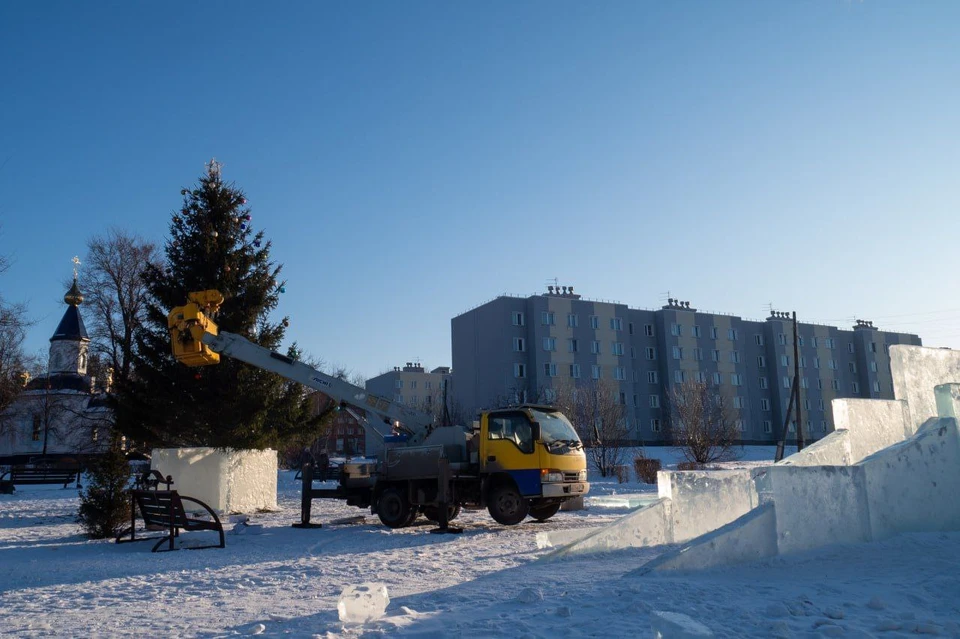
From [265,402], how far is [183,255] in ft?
16.9

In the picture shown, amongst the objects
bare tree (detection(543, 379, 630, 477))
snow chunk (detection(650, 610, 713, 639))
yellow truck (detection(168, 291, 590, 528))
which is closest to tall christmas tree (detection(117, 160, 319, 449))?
yellow truck (detection(168, 291, 590, 528))

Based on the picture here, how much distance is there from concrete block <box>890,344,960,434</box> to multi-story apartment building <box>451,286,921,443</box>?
42.4 metres

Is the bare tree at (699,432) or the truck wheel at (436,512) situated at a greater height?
the bare tree at (699,432)

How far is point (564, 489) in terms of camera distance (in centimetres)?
1488

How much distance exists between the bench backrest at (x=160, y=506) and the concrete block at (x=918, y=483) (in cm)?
1005

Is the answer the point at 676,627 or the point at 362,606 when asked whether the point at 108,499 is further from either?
the point at 676,627

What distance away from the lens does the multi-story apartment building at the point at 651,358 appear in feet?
207

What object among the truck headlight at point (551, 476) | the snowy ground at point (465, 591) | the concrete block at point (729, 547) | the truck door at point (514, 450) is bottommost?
the snowy ground at point (465, 591)

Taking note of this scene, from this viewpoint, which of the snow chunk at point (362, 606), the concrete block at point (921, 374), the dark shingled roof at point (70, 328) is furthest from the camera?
the dark shingled roof at point (70, 328)

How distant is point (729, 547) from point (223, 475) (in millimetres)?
14228

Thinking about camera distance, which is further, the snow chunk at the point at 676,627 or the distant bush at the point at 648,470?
the distant bush at the point at 648,470

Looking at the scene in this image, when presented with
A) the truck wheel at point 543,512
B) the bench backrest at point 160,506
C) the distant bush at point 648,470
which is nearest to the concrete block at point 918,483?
the truck wheel at point 543,512

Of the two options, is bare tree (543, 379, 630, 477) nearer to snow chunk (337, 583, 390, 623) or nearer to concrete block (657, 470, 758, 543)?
concrete block (657, 470, 758, 543)

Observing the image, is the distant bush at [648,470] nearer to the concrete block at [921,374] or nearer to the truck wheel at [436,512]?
the truck wheel at [436,512]
